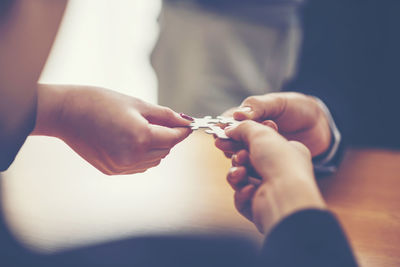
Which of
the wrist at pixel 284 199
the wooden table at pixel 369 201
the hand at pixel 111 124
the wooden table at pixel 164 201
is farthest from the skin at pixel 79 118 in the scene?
the wooden table at pixel 369 201

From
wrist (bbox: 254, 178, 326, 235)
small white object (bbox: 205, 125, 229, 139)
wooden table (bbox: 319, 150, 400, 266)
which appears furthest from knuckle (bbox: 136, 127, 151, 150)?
wooden table (bbox: 319, 150, 400, 266)

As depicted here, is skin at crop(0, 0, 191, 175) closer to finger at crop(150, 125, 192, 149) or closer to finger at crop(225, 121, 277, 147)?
finger at crop(150, 125, 192, 149)

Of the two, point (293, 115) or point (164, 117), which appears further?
point (293, 115)

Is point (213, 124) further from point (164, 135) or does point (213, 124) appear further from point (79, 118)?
point (79, 118)

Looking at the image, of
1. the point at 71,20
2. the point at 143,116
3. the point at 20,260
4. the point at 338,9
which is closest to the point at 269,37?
the point at 338,9

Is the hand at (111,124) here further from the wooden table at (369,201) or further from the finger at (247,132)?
the wooden table at (369,201)

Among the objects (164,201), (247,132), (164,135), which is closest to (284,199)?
(247,132)

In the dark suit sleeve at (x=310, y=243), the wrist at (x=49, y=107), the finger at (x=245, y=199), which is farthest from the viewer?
the wrist at (x=49, y=107)
